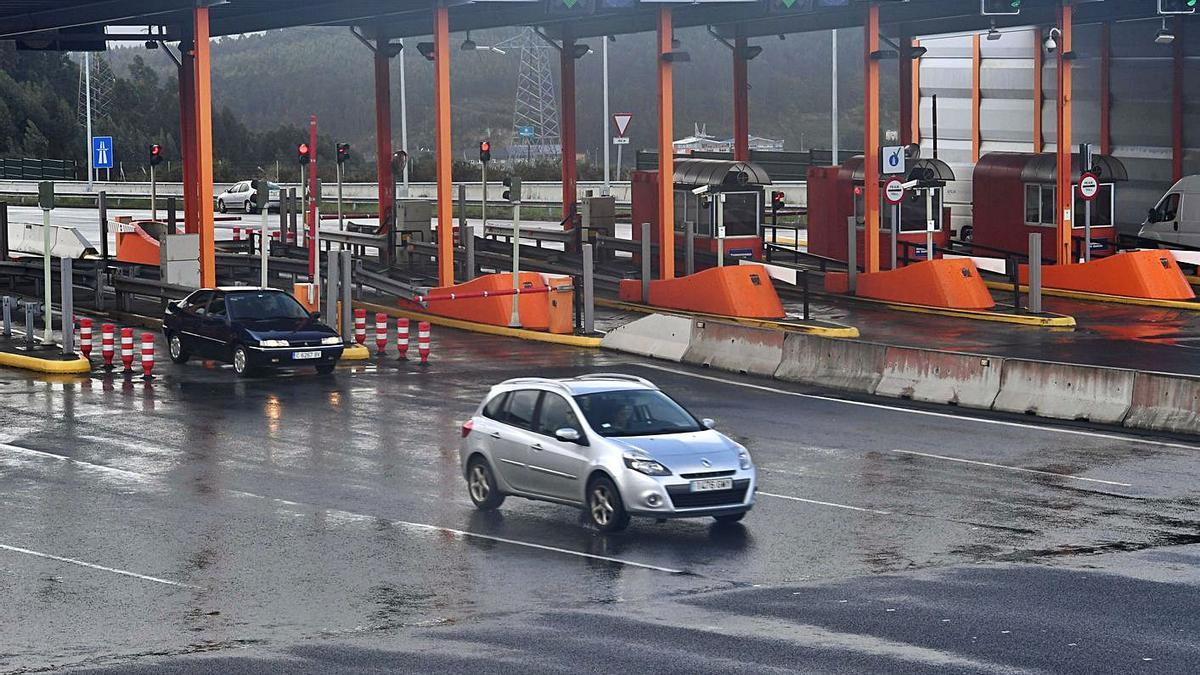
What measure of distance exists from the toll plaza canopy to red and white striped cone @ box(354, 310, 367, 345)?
20.0 feet

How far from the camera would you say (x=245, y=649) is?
470 inches

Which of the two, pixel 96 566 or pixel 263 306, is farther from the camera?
pixel 263 306

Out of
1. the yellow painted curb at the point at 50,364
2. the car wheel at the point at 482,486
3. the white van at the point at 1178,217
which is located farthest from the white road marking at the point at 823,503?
the white van at the point at 1178,217

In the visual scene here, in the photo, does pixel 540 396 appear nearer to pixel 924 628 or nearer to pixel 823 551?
pixel 823 551

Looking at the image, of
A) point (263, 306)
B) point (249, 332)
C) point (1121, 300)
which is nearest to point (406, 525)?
point (249, 332)

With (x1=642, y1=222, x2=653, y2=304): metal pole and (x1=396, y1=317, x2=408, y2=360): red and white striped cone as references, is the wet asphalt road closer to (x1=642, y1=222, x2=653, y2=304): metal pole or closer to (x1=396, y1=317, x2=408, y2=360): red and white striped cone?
(x1=396, y1=317, x2=408, y2=360): red and white striped cone

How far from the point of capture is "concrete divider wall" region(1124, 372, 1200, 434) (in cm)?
2178

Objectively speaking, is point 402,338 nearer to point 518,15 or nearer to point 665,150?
point 665,150

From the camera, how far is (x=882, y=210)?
41.3 metres

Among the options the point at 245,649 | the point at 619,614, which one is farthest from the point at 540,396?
the point at 245,649

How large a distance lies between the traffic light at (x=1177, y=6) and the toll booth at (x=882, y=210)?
20.0ft

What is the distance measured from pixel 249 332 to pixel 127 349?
1.88 m

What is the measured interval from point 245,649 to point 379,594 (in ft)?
6.02

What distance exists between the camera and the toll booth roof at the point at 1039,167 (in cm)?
4019
